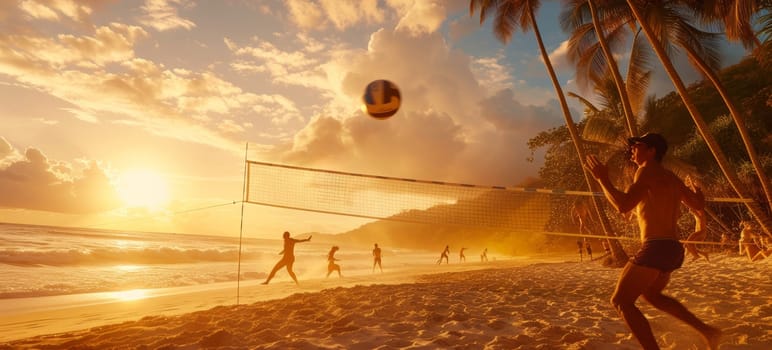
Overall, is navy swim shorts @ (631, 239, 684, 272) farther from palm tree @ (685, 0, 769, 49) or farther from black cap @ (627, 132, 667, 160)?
palm tree @ (685, 0, 769, 49)

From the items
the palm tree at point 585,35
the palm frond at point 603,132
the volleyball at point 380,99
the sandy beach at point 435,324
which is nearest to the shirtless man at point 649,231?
the sandy beach at point 435,324

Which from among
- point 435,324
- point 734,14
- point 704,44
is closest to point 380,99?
point 435,324

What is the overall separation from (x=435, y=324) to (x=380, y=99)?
4.53 meters

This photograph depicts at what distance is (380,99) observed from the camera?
8258 mm

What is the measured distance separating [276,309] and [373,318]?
1.54 m

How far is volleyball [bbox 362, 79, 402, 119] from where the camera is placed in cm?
827

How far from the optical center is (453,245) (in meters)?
100

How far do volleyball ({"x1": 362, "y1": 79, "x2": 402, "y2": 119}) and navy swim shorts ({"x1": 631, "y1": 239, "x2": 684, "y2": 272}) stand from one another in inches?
230

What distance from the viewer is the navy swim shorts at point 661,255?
9.68 ft

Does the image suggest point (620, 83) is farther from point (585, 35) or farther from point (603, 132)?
point (603, 132)

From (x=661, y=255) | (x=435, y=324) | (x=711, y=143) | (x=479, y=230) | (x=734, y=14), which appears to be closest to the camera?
(x=661, y=255)

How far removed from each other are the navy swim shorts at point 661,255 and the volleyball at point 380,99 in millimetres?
5850

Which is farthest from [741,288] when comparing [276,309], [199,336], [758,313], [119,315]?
[119,315]

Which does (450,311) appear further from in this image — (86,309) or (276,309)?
(86,309)
